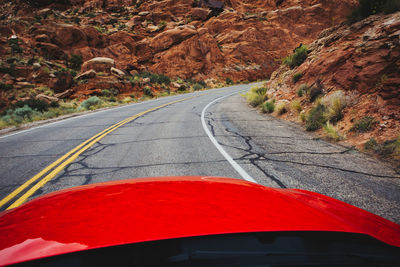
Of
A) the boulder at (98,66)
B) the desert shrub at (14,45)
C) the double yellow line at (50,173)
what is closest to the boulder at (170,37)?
the boulder at (98,66)

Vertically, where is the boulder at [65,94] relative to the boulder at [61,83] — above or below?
below

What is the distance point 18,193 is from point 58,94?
2194 cm

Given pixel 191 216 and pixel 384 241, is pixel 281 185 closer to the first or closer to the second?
pixel 384 241

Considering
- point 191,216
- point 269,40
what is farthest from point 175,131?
point 269,40

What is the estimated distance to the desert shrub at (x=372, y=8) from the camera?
26.1 feet

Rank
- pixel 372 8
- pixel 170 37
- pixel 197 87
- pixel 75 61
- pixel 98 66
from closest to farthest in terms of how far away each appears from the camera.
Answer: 1. pixel 372 8
2. pixel 98 66
3. pixel 75 61
4. pixel 197 87
5. pixel 170 37

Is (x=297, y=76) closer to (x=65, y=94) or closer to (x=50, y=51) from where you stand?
(x=65, y=94)

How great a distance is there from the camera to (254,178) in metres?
3.45

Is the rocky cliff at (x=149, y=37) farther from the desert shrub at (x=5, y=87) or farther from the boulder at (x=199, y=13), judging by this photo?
the desert shrub at (x=5, y=87)

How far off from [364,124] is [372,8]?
22.5 ft

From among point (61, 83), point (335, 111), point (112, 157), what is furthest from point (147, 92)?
point (335, 111)

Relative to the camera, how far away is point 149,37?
A: 43.6m

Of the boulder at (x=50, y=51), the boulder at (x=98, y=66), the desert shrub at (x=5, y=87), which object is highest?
the boulder at (x=50, y=51)

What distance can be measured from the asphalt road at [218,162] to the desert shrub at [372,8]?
6.50 meters
